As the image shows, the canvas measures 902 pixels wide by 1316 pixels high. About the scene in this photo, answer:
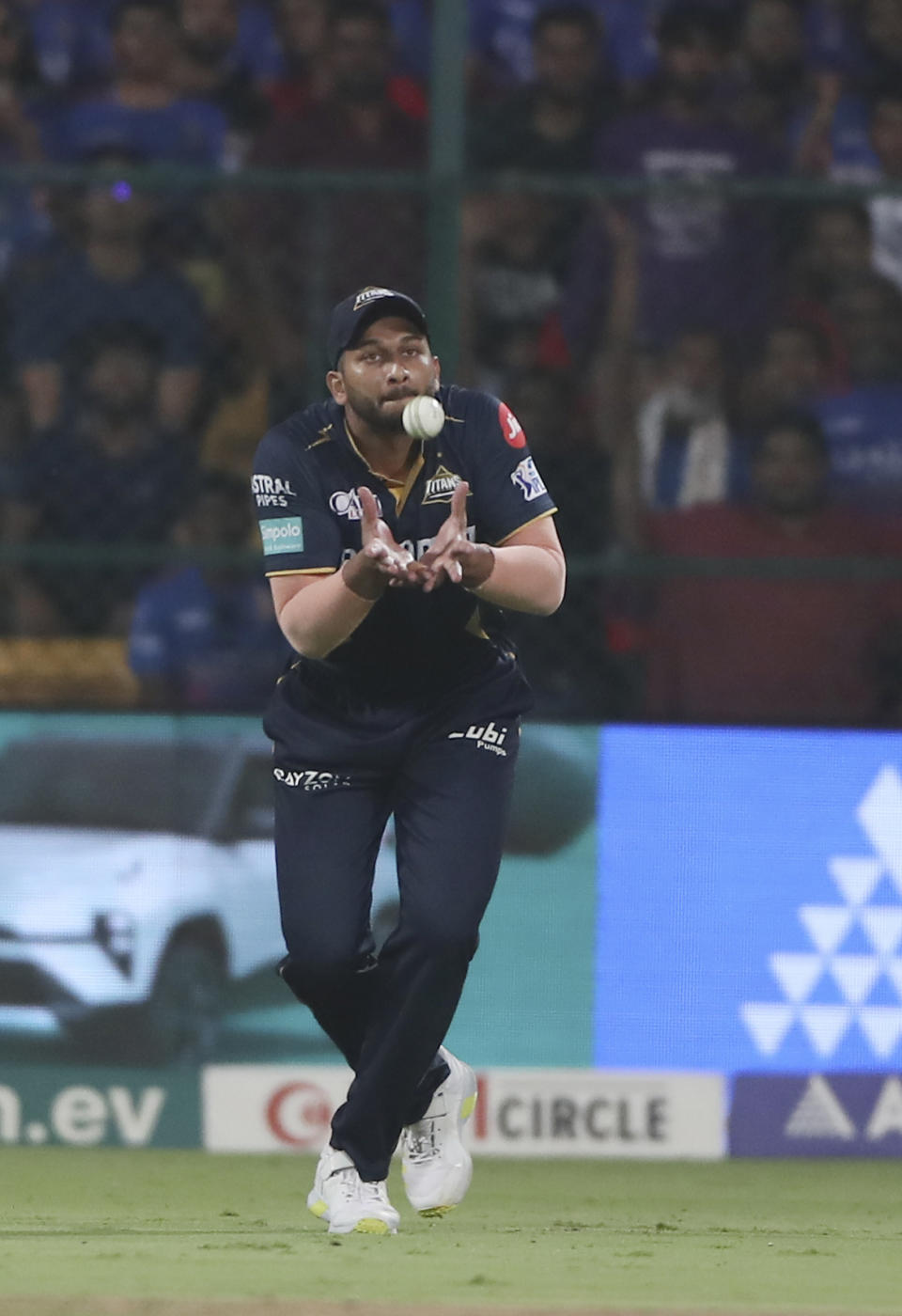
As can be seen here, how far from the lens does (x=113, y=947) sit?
7.29m

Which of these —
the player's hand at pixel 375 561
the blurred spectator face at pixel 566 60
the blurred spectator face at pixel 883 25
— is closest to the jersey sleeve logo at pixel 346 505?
Result: the player's hand at pixel 375 561

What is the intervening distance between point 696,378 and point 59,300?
2.25 m

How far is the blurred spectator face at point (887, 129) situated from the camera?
8.91 m

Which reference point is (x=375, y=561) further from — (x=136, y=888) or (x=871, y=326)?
(x=871, y=326)

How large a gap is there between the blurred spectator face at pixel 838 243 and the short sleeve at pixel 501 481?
120 inches

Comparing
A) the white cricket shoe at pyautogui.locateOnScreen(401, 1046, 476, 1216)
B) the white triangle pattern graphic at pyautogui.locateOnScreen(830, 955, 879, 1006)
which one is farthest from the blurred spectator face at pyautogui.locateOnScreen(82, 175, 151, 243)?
the white cricket shoe at pyautogui.locateOnScreen(401, 1046, 476, 1216)

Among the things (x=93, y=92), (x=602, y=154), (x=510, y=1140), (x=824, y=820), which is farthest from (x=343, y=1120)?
(x=93, y=92)

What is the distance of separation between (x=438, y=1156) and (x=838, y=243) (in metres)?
3.96

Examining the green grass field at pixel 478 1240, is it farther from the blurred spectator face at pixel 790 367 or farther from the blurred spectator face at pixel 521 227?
the blurred spectator face at pixel 521 227

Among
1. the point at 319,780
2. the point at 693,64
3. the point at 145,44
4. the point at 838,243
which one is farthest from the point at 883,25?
the point at 319,780

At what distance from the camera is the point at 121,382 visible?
792 cm

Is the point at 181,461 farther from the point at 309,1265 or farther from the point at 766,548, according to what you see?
the point at 309,1265

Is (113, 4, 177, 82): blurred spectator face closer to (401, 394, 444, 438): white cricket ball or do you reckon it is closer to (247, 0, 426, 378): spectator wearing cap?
(247, 0, 426, 378): spectator wearing cap

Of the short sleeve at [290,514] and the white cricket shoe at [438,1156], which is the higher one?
the short sleeve at [290,514]
